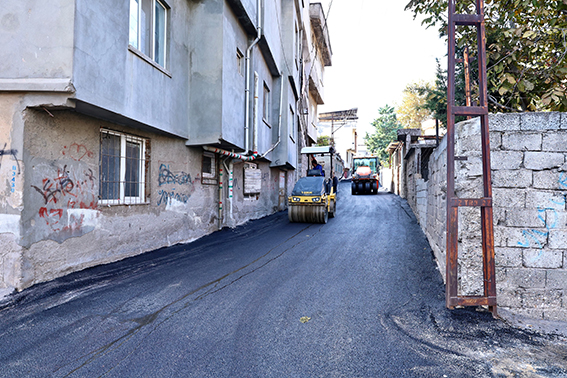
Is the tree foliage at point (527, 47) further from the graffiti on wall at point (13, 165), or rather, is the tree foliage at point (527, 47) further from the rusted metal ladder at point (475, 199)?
the graffiti on wall at point (13, 165)

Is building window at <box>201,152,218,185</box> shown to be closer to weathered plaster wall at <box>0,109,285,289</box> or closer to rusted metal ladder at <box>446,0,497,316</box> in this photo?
weathered plaster wall at <box>0,109,285,289</box>

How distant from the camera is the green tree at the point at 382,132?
69.0 metres

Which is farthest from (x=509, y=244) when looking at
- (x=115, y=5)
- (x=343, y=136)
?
(x=343, y=136)

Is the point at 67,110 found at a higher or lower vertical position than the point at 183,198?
higher

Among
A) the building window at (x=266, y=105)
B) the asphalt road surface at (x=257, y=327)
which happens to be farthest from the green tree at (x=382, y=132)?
the asphalt road surface at (x=257, y=327)

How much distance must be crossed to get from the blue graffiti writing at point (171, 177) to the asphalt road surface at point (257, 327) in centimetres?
202

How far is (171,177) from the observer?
8422mm

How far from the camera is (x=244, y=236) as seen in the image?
10.3m

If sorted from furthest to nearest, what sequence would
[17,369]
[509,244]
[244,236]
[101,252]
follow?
[244,236] < [101,252] < [509,244] < [17,369]

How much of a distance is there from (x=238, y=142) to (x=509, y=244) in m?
7.63

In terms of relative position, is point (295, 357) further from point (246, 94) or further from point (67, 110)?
point (246, 94)

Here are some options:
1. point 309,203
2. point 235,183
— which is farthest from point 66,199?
point 309,203

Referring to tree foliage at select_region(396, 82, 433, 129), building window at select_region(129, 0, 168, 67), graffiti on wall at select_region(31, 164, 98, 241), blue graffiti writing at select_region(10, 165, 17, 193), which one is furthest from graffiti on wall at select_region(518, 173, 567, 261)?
tree foliage at select_region(396, 82, 433, 129)

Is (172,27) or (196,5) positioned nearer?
(172,27)
